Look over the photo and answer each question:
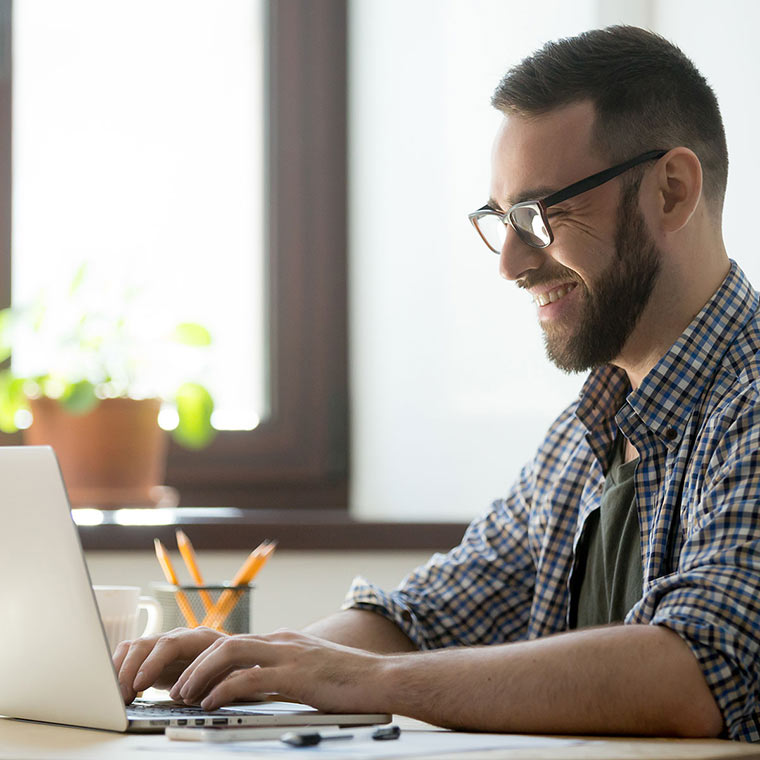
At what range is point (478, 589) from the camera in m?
1.55

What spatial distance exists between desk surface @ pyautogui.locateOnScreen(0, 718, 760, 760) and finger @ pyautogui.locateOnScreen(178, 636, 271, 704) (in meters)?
0.10

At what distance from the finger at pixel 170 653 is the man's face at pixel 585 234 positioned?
22.9 inches

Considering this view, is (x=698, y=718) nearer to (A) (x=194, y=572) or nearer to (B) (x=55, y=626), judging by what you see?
(B) (x=55, y=626)

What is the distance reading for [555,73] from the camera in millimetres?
1441

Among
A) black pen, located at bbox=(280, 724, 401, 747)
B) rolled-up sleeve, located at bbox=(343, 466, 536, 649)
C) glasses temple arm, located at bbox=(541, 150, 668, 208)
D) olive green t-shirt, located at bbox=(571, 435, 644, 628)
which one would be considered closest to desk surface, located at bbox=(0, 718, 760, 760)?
black pen, located at bbox=(280, 724, 401, 747)

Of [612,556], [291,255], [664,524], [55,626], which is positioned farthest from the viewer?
[291,255]

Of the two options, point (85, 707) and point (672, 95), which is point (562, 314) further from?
point (85, 707)

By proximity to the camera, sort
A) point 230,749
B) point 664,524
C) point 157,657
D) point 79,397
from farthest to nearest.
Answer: point 79,397 < point 664,524 < point 157,657 < point 230,749

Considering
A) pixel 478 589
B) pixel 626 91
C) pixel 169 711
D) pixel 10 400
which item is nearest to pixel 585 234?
pixel 626 91

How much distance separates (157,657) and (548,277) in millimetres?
665

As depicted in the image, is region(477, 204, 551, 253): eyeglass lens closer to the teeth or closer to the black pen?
the teeth

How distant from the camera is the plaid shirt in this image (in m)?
1.01

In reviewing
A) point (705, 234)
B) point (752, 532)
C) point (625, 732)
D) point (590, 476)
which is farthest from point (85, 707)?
point (705, 234)

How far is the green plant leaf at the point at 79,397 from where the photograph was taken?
7.29 feet
